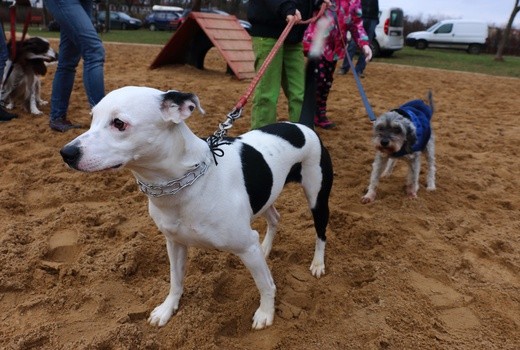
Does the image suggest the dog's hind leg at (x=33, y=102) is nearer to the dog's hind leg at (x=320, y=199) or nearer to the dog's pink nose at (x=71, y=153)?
the dog's hind leg at (x=320, y=199)

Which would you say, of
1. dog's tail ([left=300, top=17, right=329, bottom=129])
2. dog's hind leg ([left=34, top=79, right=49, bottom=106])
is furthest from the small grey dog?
dog's hind leg ([left=34, top=79, right=49, bottom=106])

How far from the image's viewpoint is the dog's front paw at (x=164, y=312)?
2.50m

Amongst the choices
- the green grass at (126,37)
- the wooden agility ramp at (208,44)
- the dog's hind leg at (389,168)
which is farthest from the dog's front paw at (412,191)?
the green grass at (126,37)

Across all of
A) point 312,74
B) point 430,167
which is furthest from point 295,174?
point 430,167

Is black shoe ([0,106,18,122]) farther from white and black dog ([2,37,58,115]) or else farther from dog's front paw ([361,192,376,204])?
dog's front paw ([361,192,376,204])

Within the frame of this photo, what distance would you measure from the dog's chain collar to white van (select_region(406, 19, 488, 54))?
28.0m

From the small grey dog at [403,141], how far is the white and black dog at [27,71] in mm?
4645

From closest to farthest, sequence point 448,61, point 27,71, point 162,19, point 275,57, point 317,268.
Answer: point 317,268
point 275,57
point 27,71
point 448,61
point 162,19

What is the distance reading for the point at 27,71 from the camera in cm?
623

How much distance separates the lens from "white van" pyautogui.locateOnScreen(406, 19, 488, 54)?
26.7 metres

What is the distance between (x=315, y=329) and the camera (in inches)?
97.3

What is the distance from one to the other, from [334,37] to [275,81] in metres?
1.71

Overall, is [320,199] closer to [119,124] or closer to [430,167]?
[119,124]

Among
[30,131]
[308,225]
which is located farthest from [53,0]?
[308,225]
